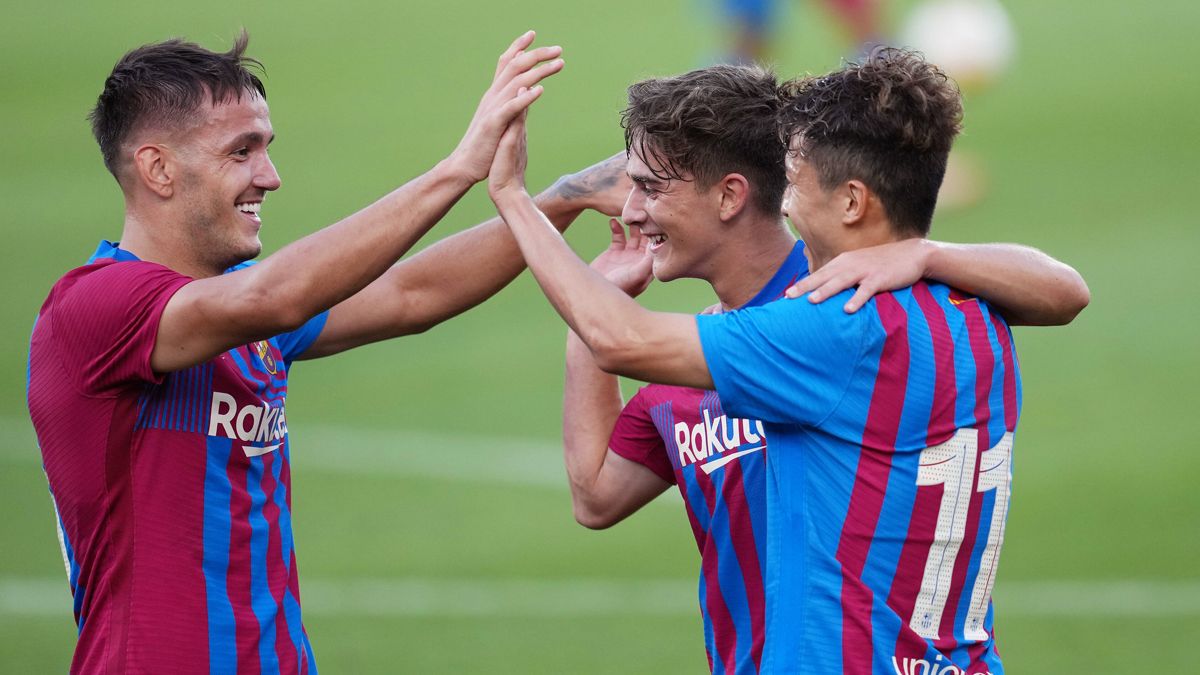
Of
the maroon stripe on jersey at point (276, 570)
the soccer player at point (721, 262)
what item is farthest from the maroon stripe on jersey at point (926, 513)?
the maroon stripe on jersey at point (276, 570)

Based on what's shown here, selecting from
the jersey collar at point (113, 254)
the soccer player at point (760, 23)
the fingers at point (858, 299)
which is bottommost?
the fingers at point (858, 299)

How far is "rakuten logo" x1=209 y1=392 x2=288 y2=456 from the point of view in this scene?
4480 mm

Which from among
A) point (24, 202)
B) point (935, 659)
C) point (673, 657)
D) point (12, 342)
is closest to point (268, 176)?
point (935, 659)

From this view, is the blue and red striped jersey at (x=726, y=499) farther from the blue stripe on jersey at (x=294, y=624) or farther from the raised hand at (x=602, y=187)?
the blue stripe on jersey at (x=294, y=624)

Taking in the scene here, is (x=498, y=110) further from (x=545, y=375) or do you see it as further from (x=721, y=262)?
(x=545, y=375)

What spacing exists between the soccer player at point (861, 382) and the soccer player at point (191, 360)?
0.39 meters

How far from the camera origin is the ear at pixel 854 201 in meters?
4.04

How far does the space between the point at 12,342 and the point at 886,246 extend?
35.2ft

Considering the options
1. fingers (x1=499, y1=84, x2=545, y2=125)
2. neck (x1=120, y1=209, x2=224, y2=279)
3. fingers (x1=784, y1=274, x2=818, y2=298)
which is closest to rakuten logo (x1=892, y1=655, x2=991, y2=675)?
fingers (x1=784, y1=274, x2=818, y2=298)

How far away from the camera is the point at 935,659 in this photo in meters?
3.97

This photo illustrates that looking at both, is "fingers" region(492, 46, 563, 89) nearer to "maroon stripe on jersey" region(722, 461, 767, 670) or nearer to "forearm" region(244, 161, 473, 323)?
"forearm" region(244, 161, 473, 323)

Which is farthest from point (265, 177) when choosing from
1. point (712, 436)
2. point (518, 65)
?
point (712, 436)

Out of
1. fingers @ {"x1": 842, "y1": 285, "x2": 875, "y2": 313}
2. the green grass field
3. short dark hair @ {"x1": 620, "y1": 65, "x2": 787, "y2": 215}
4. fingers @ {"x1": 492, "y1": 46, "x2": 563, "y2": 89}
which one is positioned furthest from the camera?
the green grass field

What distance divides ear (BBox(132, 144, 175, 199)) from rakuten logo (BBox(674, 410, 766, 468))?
1535mm
